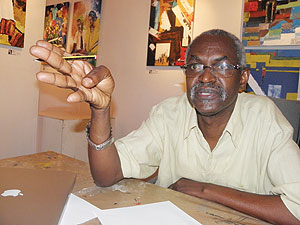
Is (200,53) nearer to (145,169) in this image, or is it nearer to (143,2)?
(145,169)

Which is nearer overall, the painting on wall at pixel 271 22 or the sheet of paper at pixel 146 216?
the sheet of paper at pixel 146 216

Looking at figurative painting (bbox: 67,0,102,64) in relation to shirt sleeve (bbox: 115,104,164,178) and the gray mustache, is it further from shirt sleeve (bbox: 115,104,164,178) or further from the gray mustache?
the gray mustache

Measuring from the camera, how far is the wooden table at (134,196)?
821 millimetres

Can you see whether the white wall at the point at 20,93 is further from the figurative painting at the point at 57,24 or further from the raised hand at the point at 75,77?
the raised hand at the point at 75,77

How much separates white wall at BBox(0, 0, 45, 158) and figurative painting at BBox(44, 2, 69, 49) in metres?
1.47

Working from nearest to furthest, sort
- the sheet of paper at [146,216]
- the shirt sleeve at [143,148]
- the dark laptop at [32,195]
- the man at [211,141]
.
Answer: the dark laptop at [32,195] → the sheet of paper at [146,216] → the man at [211,141] → the shirt sleeve at [143,148]

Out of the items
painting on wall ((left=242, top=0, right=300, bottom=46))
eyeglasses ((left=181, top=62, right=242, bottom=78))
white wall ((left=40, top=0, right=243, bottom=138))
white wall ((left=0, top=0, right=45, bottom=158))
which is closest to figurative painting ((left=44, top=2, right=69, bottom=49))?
white wall ((left=40, top=0, right=243, bottom=138))

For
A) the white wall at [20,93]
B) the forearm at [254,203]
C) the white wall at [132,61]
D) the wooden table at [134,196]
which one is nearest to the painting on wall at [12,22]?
the white wall at [20,93]

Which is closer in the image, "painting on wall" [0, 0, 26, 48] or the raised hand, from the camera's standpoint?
the raised hand

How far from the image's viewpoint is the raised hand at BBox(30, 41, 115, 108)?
0.86 meters

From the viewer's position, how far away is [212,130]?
1.26 m

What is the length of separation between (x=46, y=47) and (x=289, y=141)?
3.13 ft

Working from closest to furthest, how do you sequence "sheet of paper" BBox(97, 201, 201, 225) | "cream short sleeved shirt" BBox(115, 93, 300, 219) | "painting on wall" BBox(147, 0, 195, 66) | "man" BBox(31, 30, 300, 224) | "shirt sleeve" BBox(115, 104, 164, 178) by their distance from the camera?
1. "sheet of paper" BBox(97, 201, 201, 225)
2. "man" BBox(31, 30, 300, 224)
3. "cream short sleeved shirt" BBox(115, 93, 300, 219)
4. "shirt sleeve" BBox(115, 104, 164, 178)
5. "painting on wall" BBox(147, 0, 195, 66)

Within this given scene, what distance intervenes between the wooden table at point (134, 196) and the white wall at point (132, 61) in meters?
1.87
